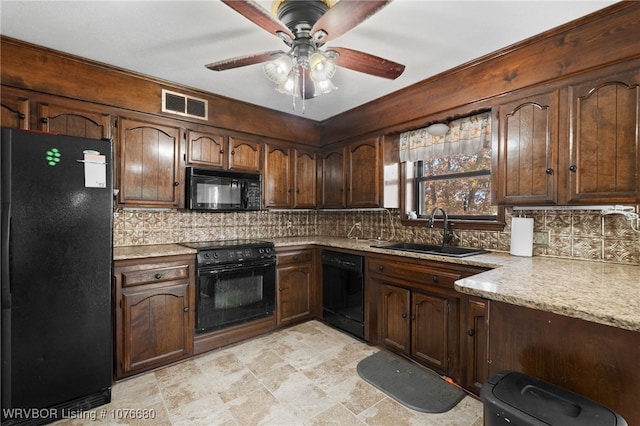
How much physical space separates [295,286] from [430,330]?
1.45m

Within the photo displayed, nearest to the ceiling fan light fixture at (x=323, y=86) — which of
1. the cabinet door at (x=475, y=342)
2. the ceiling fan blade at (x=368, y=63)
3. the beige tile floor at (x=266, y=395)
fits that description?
the ceiling fan blade at (x=368, y=63)

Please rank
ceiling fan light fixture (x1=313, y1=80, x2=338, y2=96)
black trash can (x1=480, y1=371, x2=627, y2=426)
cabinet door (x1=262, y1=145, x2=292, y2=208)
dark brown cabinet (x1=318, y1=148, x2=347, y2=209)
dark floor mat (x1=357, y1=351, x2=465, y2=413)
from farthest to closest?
dark brown cabinet (x1=318, y1=148, x2=347, y2=209)
cabinet door (x1=262, y1=145, x2=292, y2=208)
dark floor mat (x1=357, y1=351, x2=465, y2=413)
ceiling fan light fixture (x1=313, y1=80, x2=338, y2=96)
black trash can (x1=480, y1=371, x2=627, y2=426)

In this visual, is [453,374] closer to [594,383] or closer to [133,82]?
[594,383]

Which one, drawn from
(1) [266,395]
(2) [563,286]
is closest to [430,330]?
(2) [563,286]

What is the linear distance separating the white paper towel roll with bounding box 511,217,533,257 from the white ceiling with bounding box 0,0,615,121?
1.24 m

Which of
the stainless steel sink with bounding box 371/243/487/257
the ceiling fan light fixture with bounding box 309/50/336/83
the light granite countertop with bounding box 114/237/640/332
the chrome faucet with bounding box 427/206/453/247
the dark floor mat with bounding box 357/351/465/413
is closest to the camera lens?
the light granite countertop with bounding box 114/237/640/332

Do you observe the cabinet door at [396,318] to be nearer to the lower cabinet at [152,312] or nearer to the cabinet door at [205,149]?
the lower cabinet at [152,312]

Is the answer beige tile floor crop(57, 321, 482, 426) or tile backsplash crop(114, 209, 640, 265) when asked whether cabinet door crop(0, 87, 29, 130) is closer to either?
tile backsplash crop(114, 209, 640, 265)

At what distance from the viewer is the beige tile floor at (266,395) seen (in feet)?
5.92

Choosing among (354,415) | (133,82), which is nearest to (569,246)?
(354,415)

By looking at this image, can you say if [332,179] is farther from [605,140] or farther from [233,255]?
[605,140]

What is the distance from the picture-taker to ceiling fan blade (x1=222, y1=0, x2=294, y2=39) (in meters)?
1.20

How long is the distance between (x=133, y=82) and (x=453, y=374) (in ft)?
11.2

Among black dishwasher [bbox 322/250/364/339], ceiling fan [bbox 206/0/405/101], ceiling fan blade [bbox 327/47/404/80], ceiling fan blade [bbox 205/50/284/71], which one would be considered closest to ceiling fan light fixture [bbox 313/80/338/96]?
ceiling fan [bbox 206/0/405/101]
